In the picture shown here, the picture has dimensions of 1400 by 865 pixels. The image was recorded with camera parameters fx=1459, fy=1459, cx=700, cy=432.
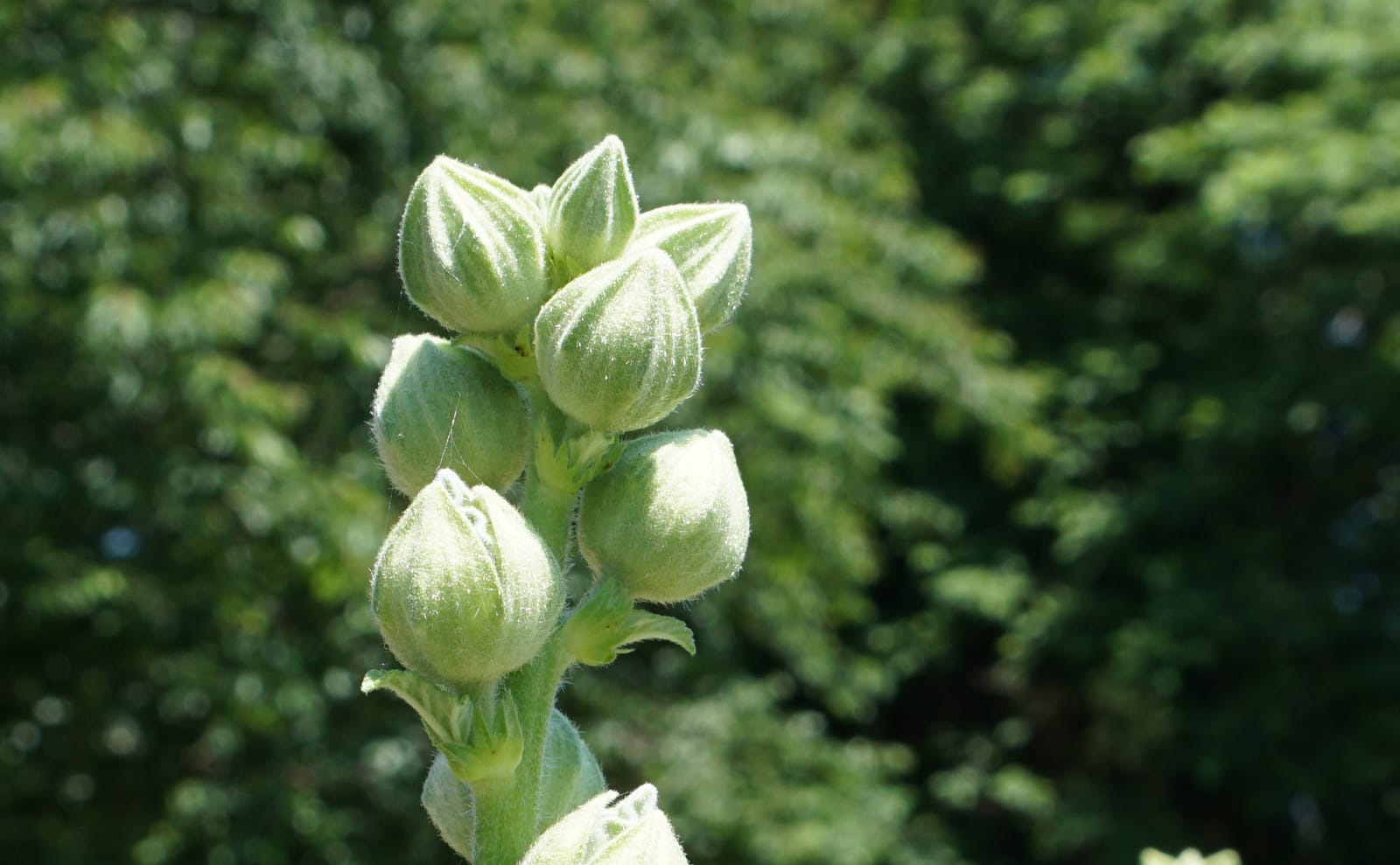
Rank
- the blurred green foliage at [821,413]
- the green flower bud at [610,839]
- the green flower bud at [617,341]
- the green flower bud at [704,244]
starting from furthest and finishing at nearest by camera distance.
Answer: the blurred green foliage at [821,413]
the green flower bud at [704,244]
the green flower bud at [617,341]
the green flower bud at [610,839]

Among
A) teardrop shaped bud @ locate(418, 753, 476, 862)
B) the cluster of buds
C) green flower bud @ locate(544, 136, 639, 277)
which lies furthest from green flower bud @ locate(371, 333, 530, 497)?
teardrop shaped bud @ locate(418, 753, 476, 862)

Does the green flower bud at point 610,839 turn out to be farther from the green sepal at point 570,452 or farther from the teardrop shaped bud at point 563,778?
the green sepal at point 570,452

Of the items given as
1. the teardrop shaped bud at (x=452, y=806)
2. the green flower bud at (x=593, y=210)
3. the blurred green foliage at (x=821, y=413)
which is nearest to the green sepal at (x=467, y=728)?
the teardrop shaped bud at (x=452, y=806)

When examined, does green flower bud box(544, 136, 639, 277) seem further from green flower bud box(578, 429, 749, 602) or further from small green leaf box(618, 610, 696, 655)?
small green leaf box(618, 610, 696, 655)

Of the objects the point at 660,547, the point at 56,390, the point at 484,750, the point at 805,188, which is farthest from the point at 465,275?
the point at 805,188

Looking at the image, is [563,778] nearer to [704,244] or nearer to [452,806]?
[452,806]

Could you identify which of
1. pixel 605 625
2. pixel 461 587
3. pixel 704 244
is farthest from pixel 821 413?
pixel 461 587
